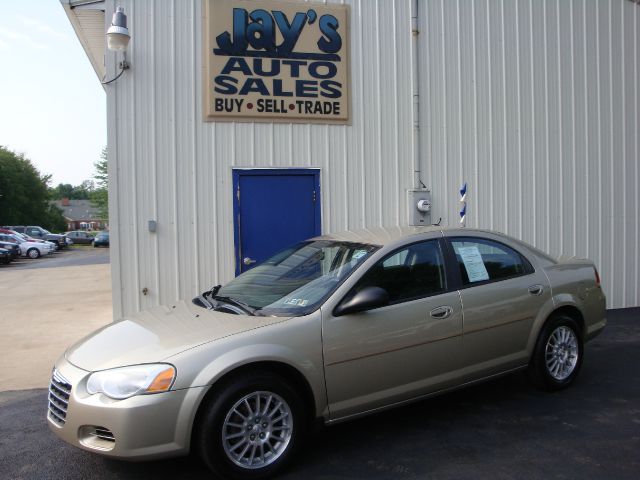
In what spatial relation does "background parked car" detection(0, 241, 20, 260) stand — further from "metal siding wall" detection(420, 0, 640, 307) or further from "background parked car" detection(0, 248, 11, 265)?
"metal siding wall" detection(420, 0, 640, 307)

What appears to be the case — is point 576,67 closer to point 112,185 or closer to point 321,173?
point 321,173

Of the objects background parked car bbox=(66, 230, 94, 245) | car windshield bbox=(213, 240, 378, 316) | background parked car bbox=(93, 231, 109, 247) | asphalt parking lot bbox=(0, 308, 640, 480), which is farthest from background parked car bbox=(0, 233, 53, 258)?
car windshield bbox=(213, 240, 378, 316)

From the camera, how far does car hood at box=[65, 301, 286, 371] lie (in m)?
3.46

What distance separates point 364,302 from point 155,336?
4.54 feet

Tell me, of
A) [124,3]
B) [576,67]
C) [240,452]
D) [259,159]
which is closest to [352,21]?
[259,159]

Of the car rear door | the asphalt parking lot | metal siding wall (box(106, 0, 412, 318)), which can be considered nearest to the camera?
the asphalt parking lot

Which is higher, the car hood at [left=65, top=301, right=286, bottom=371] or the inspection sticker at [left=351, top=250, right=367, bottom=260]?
the inspection sticker at [left=351, top=250, right=367, bottom=260]

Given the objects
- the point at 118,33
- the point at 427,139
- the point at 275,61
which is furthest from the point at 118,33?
the point at 427,139

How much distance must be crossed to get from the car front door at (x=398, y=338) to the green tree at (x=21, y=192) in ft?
188

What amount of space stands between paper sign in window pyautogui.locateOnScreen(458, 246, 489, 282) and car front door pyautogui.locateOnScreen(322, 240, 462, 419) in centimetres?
23

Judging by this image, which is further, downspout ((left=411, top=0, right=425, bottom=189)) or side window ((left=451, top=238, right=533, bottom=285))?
downspout ((left=411, top=0, right=425, bottom=189))

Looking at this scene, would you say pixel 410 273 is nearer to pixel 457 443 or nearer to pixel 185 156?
pixel 457 443

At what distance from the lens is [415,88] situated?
8406 mm

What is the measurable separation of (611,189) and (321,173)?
5.00 m
